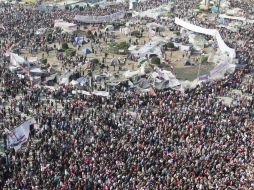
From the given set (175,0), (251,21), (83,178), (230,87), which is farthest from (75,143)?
(175,0)

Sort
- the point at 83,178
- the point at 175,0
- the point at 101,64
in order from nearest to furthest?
the point at 83,178, the point at 101,64, the point at 175,0

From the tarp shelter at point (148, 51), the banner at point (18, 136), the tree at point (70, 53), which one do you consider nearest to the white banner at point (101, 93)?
the banner at point (18, 136)

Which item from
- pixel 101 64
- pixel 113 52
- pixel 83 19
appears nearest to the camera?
pixel 101 64

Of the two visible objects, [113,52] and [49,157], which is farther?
[113,52]

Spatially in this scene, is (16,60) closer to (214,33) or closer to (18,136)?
(18,136)

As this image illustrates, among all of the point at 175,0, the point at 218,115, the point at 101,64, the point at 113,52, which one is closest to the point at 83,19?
the point at 113,52

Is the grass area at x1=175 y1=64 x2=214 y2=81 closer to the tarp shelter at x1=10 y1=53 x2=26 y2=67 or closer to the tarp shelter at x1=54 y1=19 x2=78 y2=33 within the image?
the tarp shelter at x1=10 y1=53 x2=26 y2=67

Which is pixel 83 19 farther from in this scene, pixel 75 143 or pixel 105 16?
pixel 75 143
